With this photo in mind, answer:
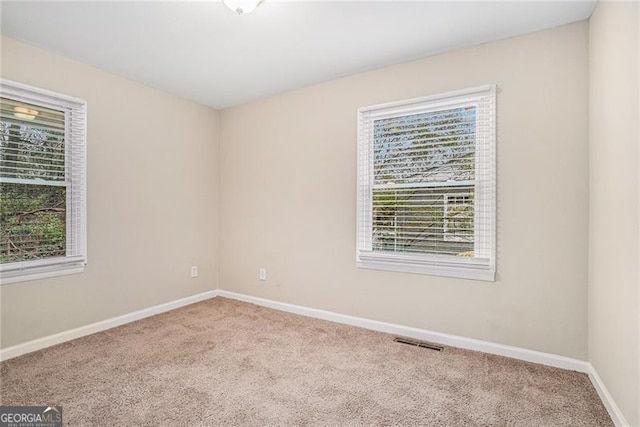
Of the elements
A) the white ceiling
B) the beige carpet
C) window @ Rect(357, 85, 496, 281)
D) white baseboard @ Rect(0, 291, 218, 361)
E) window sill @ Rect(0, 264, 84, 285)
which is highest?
the white ceiling

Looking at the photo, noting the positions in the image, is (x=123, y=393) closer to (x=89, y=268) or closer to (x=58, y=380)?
(x=58, y=380)

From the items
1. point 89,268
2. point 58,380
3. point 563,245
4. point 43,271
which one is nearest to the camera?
point 58,380

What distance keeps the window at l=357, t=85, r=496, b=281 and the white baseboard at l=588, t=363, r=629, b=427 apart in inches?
31.4

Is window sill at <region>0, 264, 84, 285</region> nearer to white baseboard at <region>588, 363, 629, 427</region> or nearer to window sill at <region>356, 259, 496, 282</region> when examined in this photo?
window sill at <region>356, 259, 496, 282</region>

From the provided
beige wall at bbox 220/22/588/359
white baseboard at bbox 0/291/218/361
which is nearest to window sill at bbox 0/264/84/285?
white baseboard at bbox 0/291/218/361

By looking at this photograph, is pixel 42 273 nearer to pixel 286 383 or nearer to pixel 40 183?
pixel 40 183

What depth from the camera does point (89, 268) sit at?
9.48 ft

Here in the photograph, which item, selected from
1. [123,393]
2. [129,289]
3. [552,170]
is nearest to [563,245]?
[552,170]

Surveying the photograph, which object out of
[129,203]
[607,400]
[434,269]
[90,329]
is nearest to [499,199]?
[434,269]

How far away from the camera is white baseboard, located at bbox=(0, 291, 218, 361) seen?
243 centimetres

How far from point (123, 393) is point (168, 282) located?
67.1 inches

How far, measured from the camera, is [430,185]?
2.75 m

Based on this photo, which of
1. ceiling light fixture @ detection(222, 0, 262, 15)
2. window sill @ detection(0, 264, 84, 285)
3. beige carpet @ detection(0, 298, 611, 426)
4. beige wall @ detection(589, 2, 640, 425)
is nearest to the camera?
beige wall @ detection(589, 2, 640, 425)

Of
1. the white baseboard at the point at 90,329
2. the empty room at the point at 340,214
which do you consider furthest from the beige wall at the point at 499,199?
the white baseboard at the point at 90,329
